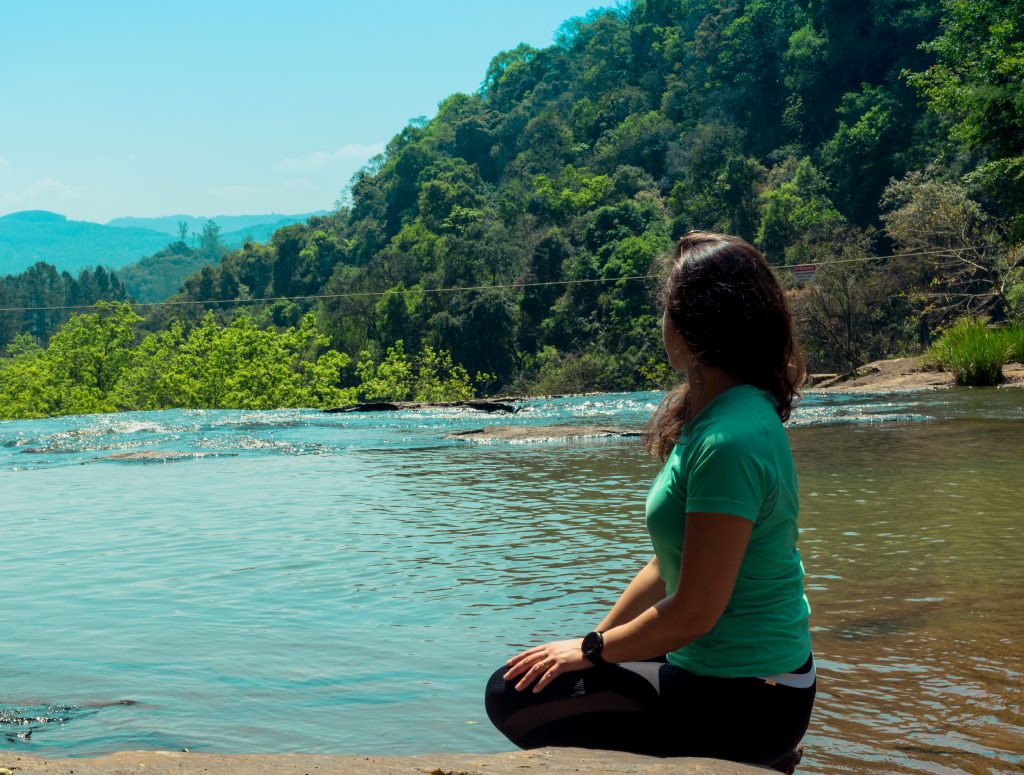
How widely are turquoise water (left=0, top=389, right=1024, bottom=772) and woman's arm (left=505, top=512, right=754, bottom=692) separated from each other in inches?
53.3

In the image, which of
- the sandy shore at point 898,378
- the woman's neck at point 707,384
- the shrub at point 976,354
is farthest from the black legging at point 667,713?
→ the shrub at point 976,354

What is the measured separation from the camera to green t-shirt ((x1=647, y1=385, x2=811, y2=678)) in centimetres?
213

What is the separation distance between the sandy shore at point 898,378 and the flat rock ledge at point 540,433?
9754mm

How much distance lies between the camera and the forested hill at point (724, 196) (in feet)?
110

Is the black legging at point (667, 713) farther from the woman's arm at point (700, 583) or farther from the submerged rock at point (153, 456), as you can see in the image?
the submerged rock at point (153, 456)

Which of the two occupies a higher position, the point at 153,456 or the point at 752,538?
the point at 752,538

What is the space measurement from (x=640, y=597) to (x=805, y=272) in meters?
36.5

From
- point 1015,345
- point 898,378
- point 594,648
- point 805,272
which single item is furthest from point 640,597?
point 805,272

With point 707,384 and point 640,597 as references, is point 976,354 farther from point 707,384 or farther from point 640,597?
point 707,384

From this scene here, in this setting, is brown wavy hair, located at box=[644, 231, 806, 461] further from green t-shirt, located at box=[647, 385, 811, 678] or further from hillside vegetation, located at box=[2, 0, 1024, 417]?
hillside vegetation, located at box=[2, 0, 1024, 417]

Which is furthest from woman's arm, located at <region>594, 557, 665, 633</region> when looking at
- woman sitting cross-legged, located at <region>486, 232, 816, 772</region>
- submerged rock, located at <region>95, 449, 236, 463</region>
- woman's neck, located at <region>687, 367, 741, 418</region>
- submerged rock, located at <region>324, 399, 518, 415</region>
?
submerged rock, located at <region>324, 399, 518, 415</region>

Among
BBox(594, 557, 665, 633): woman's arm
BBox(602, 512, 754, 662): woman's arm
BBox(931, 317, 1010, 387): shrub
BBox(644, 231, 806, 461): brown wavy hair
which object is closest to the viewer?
BBox(602, 512, 754, 662): woman's arm

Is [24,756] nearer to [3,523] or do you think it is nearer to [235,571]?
[235,571]

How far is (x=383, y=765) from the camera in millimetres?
2691
